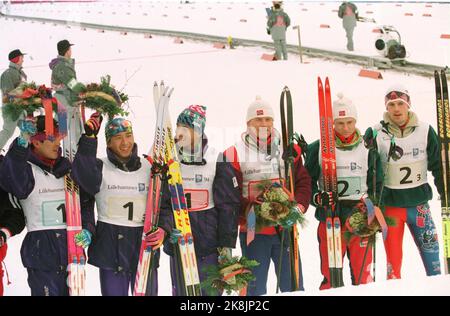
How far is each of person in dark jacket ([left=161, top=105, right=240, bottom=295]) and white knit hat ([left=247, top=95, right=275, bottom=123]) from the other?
291 mm

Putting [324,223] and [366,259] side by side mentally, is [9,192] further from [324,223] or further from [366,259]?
[366,259]

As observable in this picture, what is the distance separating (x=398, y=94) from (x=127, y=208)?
166 centimetres

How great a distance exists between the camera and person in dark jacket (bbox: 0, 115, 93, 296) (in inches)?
137

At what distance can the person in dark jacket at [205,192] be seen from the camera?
3.65 metres

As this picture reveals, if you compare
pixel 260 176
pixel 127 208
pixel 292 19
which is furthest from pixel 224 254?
pixel 292 19

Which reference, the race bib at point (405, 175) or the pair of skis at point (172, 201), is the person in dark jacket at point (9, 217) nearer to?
the pair of skis at point (172, 201)

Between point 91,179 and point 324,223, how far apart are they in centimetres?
137

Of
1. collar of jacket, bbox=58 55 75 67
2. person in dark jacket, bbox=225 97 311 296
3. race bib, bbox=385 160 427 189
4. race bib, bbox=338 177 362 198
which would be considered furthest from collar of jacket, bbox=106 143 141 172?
race bib, bbox=385 160 427 189

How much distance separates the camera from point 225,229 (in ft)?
12.0

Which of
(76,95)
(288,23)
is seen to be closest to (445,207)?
(288,23)

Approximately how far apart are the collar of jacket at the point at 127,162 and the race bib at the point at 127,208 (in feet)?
0.50

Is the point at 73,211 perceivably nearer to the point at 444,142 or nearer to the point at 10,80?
the point at 10,80

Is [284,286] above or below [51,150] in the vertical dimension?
below

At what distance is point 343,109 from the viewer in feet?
12.6
